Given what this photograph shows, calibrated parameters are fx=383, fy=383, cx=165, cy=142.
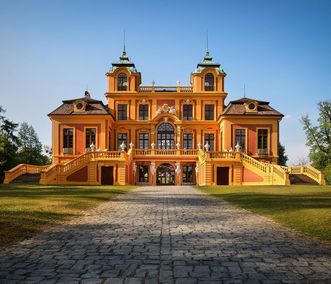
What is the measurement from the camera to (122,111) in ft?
150

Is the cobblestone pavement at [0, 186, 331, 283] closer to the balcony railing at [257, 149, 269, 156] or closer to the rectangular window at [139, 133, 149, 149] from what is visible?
the balcony railing at [257, 149, 269, 156]

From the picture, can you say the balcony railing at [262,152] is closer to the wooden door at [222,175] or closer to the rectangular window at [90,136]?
the wooden door at [222,175]

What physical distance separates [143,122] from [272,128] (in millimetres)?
14701

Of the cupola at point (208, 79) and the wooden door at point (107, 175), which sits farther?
the cupola at point (208, 79)

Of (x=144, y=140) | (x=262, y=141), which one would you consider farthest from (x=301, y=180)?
(x=144, y=140)

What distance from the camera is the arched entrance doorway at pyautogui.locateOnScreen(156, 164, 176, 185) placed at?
45688 millimetres

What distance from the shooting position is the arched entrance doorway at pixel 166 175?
45.7m

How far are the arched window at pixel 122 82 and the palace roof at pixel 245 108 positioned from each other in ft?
40.7

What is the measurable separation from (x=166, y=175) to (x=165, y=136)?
480cm

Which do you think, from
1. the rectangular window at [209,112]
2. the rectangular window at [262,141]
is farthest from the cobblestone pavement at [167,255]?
the rectangular window at [209,112]

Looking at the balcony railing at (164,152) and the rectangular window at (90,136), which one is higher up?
the rectangular window at (90,136)

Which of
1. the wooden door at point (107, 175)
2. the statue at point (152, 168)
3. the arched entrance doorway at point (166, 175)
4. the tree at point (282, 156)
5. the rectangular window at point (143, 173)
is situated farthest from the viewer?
the tree at point (282, 156)

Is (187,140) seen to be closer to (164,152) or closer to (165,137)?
(165,137)

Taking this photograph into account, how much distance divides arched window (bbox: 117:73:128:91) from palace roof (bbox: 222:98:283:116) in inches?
488
